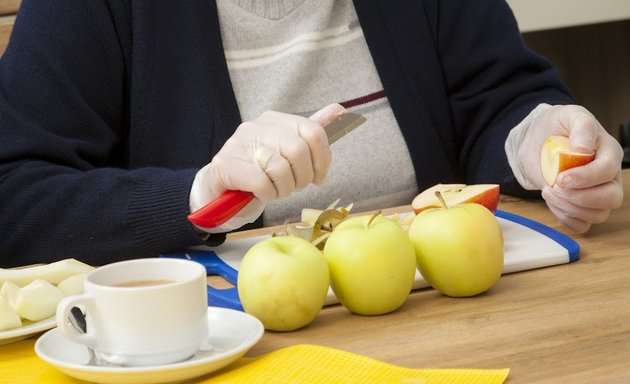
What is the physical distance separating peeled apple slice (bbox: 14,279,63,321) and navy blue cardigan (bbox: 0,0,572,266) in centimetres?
25

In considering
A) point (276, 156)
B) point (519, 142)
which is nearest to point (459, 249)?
A: point (276, 156)

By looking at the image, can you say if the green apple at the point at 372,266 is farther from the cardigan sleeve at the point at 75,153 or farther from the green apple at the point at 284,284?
the cardigan sleeve at the point at 75,153

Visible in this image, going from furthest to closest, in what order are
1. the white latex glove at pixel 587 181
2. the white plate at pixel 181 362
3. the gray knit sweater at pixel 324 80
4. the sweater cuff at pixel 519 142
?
the gray knit sweater at pixel 324 80 → the sweater cuff at pixel 519 142 → the white latex glove at pixel 587 181 → the white plate at pixel 181 362

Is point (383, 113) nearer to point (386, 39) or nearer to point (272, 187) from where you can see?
point (386, 39)

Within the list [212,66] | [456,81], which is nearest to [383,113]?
[456,81]

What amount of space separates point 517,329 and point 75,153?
2.09 ft

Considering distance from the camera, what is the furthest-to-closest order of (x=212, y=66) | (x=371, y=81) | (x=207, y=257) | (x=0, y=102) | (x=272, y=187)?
(x=371, y=81), (x=212, y=66), (x=0, y=102), (x=207, y=257), (x=272, y=187)

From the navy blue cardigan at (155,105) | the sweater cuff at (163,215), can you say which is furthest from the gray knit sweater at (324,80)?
the sweater cuff at (163,215)

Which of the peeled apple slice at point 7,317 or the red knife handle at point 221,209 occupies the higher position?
the red knife handle at point 221,209

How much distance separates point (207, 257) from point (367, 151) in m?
0.41

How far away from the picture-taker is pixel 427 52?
1.38m

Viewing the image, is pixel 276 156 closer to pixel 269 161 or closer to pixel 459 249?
pixel 269 161

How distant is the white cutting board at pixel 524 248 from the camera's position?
33.6 inches

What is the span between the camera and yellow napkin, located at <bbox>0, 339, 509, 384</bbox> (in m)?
0.59
